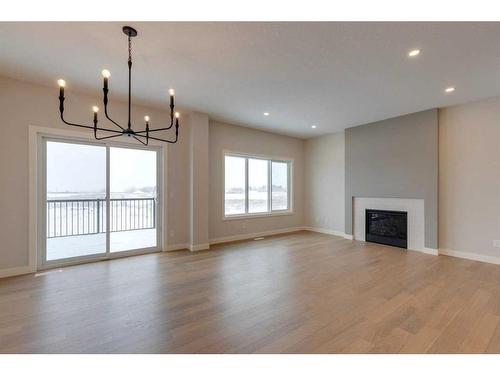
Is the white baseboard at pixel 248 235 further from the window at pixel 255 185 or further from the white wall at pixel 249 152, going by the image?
the window at pixel 255 185

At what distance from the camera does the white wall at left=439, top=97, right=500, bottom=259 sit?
407 centimetres

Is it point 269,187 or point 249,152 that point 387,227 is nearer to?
point 269,187

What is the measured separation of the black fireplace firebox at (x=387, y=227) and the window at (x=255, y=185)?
2.33 meters

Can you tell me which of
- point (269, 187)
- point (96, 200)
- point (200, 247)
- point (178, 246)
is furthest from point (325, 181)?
point (96, 200)

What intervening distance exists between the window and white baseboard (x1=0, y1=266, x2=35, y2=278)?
3.59 metres

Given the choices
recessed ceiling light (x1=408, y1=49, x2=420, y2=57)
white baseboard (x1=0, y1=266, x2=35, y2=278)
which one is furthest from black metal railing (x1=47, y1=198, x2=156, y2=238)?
recessed ceiling light (x1=408, y1=49, x2=420, y2=57)

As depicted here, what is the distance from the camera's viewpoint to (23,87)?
355cm

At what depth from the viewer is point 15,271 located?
353cm

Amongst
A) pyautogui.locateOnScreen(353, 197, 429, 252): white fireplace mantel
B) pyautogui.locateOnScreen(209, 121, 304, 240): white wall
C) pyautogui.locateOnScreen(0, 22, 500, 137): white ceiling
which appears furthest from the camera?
pyautogui.locateOnScreen(209, 121, 304, 240): white wall

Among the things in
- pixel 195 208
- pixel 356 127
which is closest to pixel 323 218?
pixel 356 127

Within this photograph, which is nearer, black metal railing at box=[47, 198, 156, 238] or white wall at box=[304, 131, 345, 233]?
black metal railing at box=[47, 198, 156, 238]

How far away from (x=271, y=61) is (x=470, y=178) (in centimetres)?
414

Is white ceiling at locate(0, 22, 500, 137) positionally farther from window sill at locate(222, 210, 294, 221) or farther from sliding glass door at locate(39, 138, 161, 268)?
window sill at locate(222, 210, 294, 221)

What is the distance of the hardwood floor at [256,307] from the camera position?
1969mm
